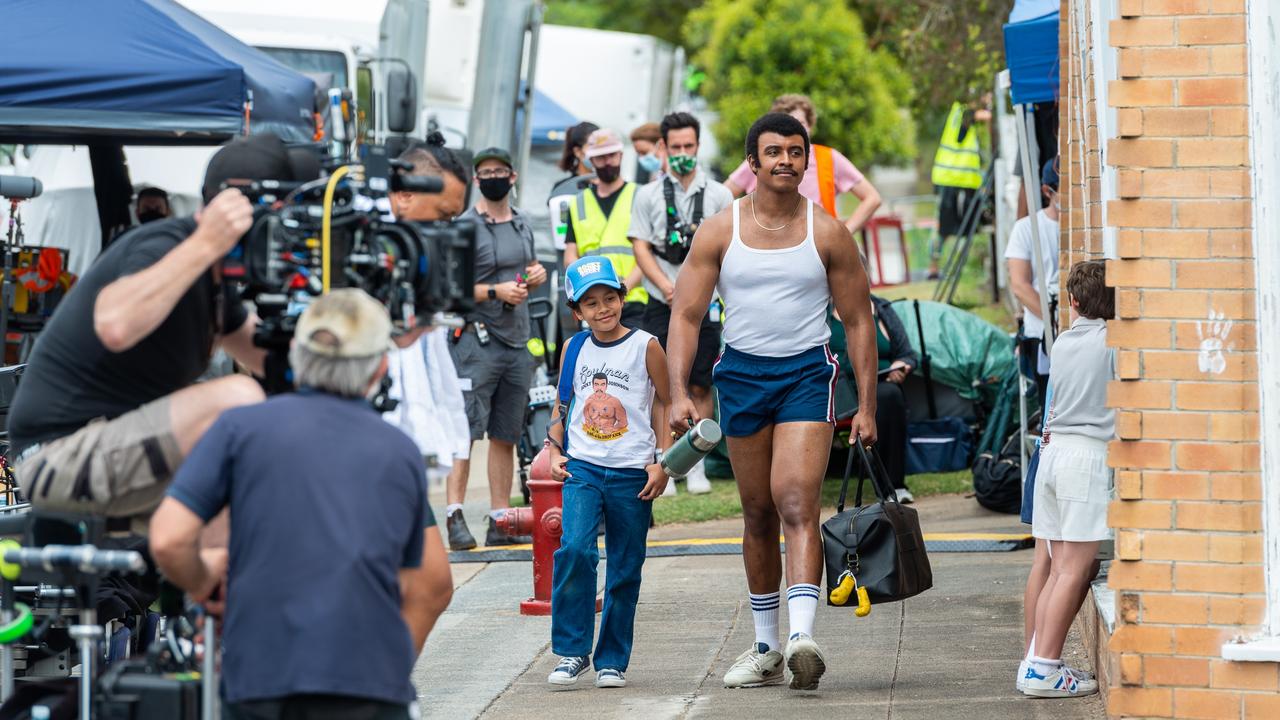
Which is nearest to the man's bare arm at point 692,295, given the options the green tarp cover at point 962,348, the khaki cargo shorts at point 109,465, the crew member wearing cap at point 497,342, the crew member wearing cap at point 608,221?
the khaki cargo shorts at point 109,465

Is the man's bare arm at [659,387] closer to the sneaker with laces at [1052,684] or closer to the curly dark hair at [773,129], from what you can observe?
the curly dark hair at [773,129]

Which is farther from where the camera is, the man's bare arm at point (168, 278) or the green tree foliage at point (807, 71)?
the green tree foliage at point (807, 71)

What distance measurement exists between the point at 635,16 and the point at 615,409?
32561 millimetres

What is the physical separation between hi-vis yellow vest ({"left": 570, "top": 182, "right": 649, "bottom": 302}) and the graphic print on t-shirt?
135 inches

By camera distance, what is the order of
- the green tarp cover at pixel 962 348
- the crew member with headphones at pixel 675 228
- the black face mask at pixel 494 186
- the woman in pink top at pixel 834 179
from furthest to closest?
the green tarp cover at pixel 962 348 → the woman in pink top at pixel 834 179 → the crew member with headphones at pixel 675 228 → the black face mask at pixel 494 186

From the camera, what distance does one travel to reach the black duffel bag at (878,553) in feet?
20.9

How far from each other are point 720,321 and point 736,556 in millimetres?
1516

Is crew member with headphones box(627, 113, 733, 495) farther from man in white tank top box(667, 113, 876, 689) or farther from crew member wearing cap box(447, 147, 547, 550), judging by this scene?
man in white tank top box(667, 113, 876, 689)

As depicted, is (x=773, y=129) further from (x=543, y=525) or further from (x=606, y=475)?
(x=543, y=525)

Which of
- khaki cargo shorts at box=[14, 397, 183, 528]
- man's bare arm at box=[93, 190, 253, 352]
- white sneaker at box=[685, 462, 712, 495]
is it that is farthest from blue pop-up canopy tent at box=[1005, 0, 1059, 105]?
khaki cargo shorts at box=[14, 397, 183, 528]

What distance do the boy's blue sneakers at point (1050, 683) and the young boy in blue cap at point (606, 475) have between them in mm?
1452

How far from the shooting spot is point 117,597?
6.12 m

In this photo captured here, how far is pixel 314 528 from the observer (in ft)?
12.8

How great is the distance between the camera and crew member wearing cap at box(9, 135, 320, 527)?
4363mm
